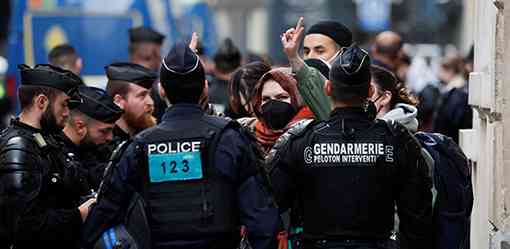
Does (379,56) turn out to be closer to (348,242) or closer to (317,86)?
(317,86)

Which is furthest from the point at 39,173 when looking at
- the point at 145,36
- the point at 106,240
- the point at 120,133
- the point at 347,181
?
the point at 145,36

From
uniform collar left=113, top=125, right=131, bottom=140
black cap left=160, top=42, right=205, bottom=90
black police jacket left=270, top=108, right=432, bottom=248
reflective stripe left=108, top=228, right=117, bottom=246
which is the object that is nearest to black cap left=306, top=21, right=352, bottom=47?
A: uniform collar left=113, top=125, right=131, bottom=140

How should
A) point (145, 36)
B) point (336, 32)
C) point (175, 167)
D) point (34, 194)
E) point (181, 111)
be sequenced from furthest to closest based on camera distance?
point (145, 36), point (336, 32), point (34, 194), point (181, 111), point (175, 167)

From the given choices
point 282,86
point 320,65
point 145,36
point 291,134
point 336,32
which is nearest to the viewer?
point 291,134

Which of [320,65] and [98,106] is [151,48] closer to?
[98,106]

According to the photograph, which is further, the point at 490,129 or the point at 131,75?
the point at 131,75

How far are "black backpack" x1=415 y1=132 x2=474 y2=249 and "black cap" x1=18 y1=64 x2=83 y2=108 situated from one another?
71.6 inches

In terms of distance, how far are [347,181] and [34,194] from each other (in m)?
1.57

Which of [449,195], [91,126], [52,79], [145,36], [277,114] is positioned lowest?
[449,195]

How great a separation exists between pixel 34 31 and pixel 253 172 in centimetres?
864

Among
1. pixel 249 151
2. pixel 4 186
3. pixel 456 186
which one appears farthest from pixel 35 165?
pixel 456 186

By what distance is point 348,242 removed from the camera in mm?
5574

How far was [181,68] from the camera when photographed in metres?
5.61

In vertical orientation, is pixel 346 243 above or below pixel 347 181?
below
